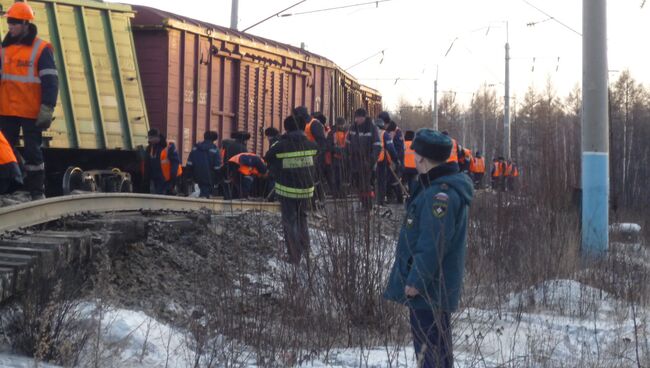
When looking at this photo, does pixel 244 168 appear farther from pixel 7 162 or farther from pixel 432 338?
pixel 432 338

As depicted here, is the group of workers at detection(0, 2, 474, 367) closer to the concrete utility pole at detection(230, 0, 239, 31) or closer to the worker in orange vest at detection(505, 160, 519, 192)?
the worker in orange vest at detection(505, 160, 519, 192)

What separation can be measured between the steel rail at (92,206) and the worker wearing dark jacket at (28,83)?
0.74 metres

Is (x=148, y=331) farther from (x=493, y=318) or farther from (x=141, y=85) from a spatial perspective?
(x=141, y=85)

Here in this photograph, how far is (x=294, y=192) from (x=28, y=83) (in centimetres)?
285

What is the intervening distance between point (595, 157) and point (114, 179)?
7056 millimetres

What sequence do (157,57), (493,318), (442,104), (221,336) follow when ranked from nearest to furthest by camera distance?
(221,336), (493,318), (157,57), (442,104)

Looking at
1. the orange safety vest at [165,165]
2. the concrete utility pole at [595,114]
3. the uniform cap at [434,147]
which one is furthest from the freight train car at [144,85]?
the uniform cap at [434,147]

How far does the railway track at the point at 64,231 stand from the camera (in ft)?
19.0

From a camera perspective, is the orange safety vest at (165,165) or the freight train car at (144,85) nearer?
the freight train car at (144,85)

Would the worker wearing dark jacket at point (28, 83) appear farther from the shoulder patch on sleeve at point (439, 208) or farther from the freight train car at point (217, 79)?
the freight train car at point (217, 79)

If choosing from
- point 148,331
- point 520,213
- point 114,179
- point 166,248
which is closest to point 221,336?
point 148,331

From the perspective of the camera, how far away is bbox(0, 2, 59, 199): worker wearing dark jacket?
358 inches

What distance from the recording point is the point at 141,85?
15.4m

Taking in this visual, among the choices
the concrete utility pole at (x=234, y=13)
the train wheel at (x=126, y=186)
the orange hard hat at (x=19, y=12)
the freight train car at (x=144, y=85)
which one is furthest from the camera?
the concrete utility pole at (x=234, y=13)
